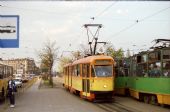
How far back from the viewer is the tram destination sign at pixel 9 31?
29562 millimetres

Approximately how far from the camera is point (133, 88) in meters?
28.1

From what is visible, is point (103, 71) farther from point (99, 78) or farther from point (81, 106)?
point (81, 106)

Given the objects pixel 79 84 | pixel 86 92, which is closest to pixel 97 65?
pixel 86 92

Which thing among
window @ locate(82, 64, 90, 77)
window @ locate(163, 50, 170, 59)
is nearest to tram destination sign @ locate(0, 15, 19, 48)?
window @ locate(82, 64, 90, 77)

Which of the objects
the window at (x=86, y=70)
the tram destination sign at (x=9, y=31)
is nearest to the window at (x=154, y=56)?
the window at (x=86, y=70)

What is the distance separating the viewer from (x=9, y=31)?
30.6 metres

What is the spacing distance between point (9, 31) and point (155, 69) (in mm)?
12158

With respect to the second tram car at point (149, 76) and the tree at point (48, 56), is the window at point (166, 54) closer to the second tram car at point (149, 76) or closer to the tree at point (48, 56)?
the second tram car at point (149, 76)

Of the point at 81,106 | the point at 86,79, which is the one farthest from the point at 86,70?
the point at 81,106

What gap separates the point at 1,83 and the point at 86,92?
5.82 meters

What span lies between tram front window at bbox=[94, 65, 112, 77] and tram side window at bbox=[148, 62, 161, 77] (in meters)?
3.79

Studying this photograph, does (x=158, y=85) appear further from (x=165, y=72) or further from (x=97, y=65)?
(x=97, y=65)

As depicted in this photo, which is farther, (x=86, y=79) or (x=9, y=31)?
(x=9, y=31)

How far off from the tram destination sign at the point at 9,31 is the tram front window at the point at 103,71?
6636 millimetres
